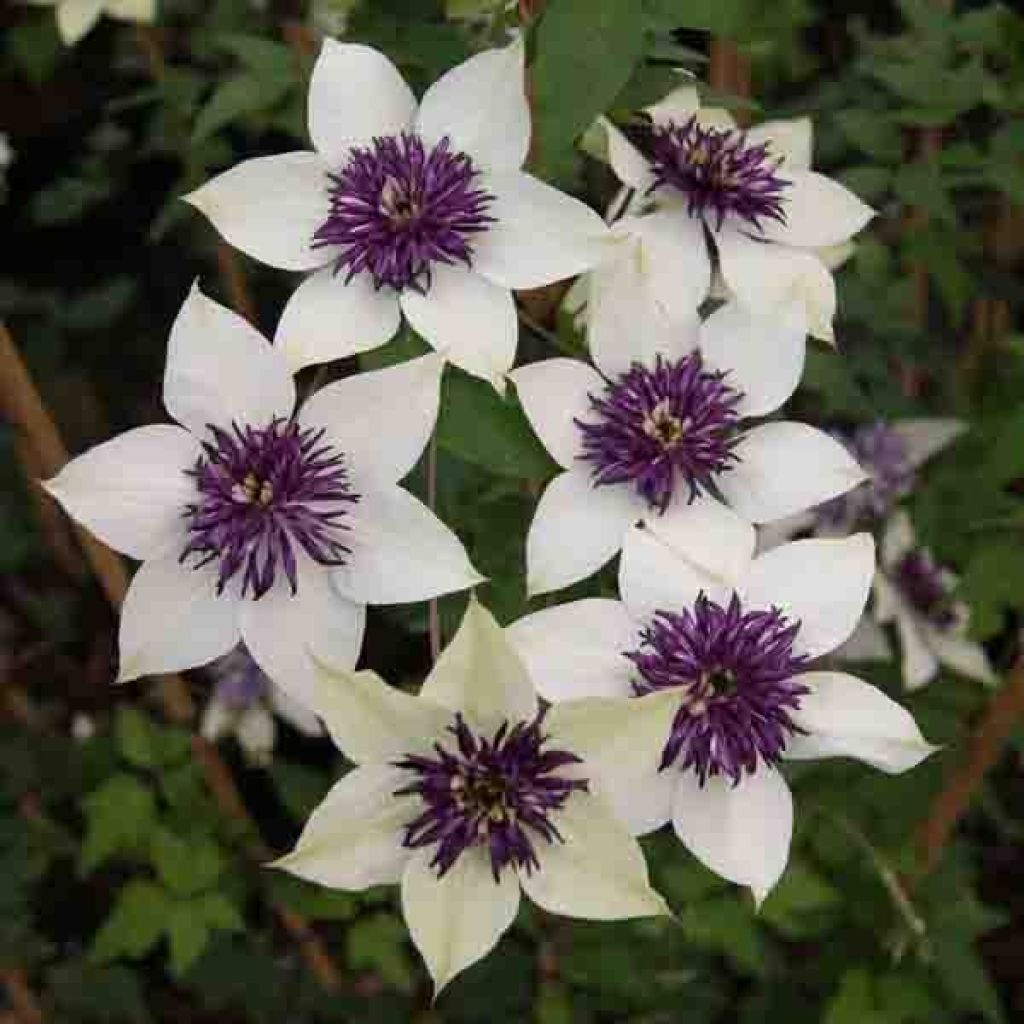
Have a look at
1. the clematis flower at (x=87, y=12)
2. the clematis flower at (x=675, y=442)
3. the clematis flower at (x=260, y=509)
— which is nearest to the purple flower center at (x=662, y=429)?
the clematis flower at (x=675, y=442)

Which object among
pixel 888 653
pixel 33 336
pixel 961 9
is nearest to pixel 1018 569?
pixel 888 653

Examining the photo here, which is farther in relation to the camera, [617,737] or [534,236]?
[534,236]

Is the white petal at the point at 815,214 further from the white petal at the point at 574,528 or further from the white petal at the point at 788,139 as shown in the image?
the white petal at the point at 574,528

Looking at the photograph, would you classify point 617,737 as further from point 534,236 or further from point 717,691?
point 534,236

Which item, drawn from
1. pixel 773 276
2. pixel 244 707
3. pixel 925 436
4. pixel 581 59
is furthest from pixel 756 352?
pixel 244 707

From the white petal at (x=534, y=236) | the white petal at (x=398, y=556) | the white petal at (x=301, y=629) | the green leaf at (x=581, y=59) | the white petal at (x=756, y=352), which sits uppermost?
the green leaf at (x=581, y=59)

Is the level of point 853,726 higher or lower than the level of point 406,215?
lower
